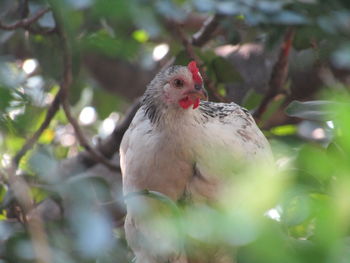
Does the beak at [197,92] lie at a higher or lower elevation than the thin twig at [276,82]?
higher

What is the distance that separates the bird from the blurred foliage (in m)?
0.10

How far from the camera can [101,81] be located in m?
5.13

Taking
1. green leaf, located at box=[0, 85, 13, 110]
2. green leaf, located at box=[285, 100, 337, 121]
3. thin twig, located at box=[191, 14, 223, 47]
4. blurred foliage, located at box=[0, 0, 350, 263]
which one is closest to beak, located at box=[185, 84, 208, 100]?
blurred foliage, located at box=[0, 0, 350, 263]

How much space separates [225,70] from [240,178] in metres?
1.66

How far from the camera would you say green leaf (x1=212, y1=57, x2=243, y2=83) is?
3.10 meters

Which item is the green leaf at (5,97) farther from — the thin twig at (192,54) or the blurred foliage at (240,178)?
the thin twig at (192,54)

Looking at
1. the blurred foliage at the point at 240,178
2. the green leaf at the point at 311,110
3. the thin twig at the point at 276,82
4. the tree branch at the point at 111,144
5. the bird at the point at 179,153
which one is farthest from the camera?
the tree branch at the point at 111,144

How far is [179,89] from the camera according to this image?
7.71ft

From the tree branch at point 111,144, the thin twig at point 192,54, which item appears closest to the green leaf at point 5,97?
the thin twig at point 192,54

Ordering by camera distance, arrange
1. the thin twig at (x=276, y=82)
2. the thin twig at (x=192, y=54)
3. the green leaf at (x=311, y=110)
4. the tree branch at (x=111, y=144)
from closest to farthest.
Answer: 1. the green leaf at (x=311, y=110)
2. the thin twig at (x=192, y=54)
3. the thin twig at (x=276, y=82)
4. the tree branch at (x=111, y=144)

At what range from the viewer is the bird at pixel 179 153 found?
2.29 metres

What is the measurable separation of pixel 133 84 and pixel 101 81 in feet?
0.84

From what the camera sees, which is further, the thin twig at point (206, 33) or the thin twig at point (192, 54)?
the thin twig at point (206, 33)

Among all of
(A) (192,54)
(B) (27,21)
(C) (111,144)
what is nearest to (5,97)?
(B) (27,21)
